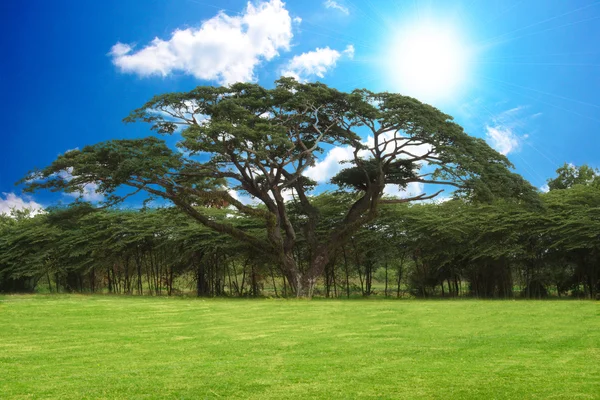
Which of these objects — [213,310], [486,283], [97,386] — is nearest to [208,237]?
[213,310]

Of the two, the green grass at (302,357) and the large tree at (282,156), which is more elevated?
the large tree at (282,156)

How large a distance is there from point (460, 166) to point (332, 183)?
5.14 meters

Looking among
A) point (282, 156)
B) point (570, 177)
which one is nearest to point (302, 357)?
point (282, 156)

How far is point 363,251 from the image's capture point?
21.2 metres

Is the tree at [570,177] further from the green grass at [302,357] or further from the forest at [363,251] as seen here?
the green grass at [302,357]

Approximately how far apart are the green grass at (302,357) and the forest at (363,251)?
8.20 m

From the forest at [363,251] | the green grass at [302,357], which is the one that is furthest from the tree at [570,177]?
the green grass at [302,357]

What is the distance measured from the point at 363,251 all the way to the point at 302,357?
49.5 feet

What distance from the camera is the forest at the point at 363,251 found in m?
18.1

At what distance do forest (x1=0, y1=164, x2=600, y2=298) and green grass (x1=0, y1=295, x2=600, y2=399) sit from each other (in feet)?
26.9

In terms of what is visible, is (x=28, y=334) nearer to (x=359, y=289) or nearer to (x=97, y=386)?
(x=97, y=386)

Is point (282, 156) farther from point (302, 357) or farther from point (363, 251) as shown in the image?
point (302, 357)

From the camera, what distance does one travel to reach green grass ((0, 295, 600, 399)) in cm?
488

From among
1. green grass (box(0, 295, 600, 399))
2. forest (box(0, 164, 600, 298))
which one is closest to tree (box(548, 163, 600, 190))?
forest (box(0, 164, 600, 298))
